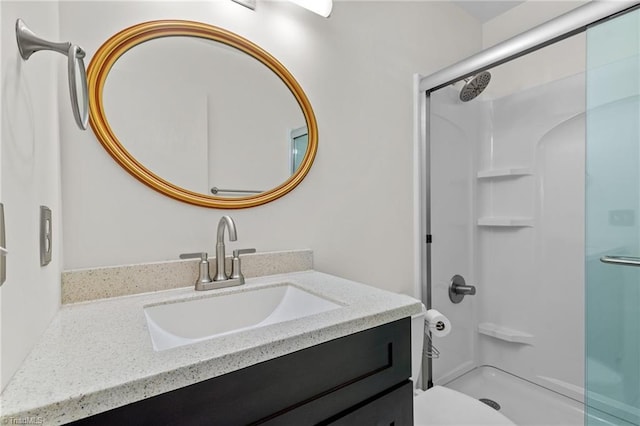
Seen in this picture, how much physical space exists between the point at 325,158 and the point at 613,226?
3.46 ft

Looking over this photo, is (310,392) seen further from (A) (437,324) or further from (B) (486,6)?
(B) (486,6)

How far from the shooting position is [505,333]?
70.4 inches

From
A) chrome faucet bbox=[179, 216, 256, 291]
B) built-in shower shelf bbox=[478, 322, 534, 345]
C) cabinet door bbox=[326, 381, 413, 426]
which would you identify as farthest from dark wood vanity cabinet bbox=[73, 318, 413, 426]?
built-in shower shelf bbox=[478, 322, 534, 345]

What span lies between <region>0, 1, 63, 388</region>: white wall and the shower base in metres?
1.82

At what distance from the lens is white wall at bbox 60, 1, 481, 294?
0.83 metres

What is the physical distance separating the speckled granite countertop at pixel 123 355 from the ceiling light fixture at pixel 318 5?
1.02m

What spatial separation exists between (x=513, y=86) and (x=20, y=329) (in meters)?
2.31

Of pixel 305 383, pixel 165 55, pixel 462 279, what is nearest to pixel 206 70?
pixel 165 55

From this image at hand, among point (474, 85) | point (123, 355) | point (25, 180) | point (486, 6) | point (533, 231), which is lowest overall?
point (123, 355)

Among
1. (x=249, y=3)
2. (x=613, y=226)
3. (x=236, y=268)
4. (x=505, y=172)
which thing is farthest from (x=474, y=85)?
(x=236, y=268)

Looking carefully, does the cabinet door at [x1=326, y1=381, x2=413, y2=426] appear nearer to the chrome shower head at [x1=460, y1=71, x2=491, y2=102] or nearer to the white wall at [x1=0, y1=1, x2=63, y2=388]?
the white wall at [x1=0, y1=1, x2=63, y2=388]

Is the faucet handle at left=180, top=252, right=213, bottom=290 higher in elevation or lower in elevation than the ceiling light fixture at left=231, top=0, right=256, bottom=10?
lower

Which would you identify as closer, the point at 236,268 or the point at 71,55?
the point at 71,55

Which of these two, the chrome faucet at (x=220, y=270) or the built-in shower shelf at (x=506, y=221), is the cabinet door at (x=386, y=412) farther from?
the built-in shower shelf at (x=506, y=221)
